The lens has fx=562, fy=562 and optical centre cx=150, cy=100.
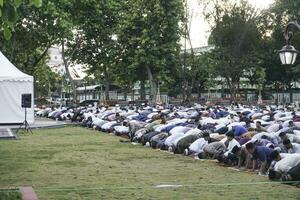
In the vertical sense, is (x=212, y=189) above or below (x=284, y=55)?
below

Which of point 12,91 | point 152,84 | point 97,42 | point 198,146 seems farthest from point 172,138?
point 97,42

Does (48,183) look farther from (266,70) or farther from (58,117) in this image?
(266,70)

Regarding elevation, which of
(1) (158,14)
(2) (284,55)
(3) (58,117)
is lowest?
(3) (58,117)

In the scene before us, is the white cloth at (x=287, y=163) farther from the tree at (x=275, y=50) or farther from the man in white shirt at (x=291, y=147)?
the tree at (x=275, y=50)

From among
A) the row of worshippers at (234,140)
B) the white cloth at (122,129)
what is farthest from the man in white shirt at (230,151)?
the white cloth at (122,129)

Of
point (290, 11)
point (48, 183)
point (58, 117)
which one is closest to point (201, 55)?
point (290, 11)

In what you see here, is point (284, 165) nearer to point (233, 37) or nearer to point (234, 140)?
point (234, 140)

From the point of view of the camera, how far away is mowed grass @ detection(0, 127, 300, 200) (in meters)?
11.0

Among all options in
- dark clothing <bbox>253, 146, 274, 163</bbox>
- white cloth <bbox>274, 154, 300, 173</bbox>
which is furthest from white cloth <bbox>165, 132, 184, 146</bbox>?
white cloth <bbox>274, 154, 300, 173</bbox>

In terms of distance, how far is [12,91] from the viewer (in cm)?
3180

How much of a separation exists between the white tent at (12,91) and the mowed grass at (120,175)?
36.0ft

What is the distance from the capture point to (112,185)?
12.1 meters

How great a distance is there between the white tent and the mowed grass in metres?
Result: 11.0

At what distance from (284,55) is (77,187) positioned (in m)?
4.99
